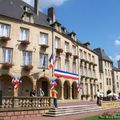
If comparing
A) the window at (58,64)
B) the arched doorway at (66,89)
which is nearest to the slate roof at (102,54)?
the arched doorway at (66,89)

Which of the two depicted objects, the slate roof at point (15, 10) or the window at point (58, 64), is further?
the window at point (58, 64)

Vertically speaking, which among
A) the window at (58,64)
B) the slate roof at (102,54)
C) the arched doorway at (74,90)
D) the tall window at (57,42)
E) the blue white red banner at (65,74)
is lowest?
the arched doorway at (74,90)

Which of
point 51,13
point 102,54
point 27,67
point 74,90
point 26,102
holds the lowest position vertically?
point 26,102

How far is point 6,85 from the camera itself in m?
30.6

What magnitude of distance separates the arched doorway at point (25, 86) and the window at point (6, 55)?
297 cm

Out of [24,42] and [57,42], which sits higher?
[57,42]

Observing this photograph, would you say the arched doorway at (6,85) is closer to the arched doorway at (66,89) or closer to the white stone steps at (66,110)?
the white stone steps at (66,110)

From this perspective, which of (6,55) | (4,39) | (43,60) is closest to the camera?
(4,39)

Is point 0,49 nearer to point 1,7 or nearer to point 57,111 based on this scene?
point 1,7

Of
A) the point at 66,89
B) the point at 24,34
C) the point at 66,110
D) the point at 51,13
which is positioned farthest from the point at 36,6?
the point at 66,110

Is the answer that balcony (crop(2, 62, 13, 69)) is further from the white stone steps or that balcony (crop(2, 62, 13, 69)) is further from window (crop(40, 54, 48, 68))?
the white stone steps

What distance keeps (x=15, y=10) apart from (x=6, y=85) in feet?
33.3

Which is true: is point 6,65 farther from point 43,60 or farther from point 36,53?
point 43,60

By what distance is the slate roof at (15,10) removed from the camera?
32.0 m
